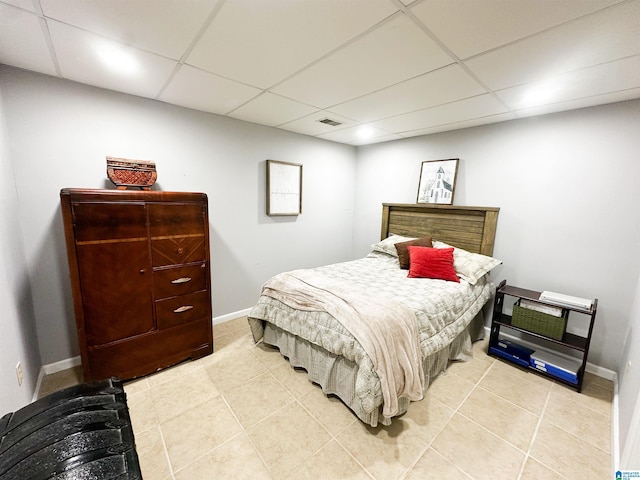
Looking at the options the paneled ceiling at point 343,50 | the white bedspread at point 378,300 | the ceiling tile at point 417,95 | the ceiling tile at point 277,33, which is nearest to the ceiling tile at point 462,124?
the paneled ceiling at point 343,50

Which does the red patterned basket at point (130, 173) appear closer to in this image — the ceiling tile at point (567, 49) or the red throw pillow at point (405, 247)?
the ceiling tile at point (567, 49)

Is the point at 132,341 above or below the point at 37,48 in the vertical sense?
below

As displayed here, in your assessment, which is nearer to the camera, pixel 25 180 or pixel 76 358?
pixel 25 180

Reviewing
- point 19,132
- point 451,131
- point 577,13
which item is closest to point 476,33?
point 577,13

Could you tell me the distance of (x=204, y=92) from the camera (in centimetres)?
227

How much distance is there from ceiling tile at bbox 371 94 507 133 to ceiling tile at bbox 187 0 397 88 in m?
1.43

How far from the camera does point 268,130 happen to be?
3316 mm

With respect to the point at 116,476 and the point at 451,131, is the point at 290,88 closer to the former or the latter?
the point at 451,131

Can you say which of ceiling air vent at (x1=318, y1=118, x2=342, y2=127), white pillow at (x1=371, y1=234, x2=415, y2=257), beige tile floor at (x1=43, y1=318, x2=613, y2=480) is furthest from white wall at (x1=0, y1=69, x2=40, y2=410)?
white pillow at (x1=371, y1=234, x2=415, y2=257)

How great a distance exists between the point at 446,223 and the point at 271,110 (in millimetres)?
2470

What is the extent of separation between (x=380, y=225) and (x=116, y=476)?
380cm

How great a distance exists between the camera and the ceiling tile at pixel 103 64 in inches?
59.5

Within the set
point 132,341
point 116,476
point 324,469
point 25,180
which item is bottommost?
point 324,469

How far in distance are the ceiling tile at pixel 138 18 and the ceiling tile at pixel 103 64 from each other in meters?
0.11
